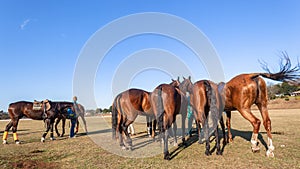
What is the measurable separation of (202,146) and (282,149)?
2.60 m

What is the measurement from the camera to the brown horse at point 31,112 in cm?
1027

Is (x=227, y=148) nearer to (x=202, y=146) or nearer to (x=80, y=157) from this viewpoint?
(x=202, y=146)

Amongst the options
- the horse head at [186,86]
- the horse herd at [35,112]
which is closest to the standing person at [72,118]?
the horse herd at [35,112]

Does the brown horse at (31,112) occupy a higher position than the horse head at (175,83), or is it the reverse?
the horse head at (175,83)

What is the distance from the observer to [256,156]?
5977 mm

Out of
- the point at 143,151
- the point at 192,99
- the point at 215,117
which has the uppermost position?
the point at 192,99

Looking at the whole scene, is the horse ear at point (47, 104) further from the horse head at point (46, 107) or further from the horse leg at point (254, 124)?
the horse leg at point (254, 124)

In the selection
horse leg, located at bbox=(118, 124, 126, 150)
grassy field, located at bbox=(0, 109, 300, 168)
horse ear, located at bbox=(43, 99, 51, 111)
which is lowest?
grassy field, located at bbox=(0, 109, 300, 168)

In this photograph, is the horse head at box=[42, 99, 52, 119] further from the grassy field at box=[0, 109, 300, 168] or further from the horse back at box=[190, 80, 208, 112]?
the horse back at box=[190, 80, 208, 112]

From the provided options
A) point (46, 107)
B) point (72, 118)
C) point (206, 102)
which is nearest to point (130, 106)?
point (206, 102)

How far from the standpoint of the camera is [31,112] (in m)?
10.7

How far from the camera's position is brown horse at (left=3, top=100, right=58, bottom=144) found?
1027 centimetres

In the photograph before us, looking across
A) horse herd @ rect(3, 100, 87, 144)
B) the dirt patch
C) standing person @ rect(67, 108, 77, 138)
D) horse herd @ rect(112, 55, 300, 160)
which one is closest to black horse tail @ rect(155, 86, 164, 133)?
horse herd @ rect(112, 55, 300, 160)

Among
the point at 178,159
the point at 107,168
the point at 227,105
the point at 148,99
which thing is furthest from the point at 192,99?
the point at 107,168
